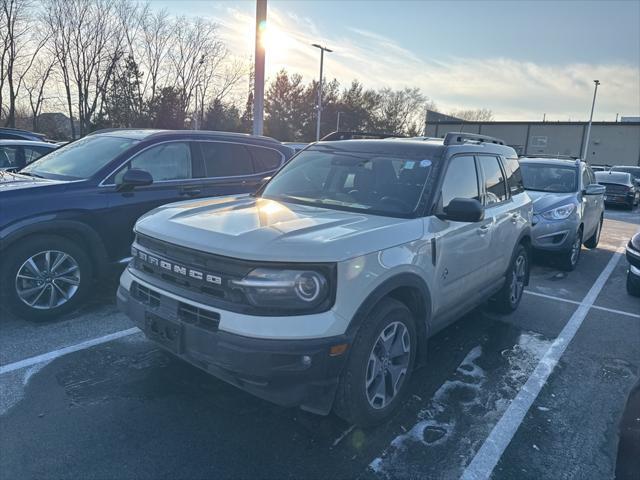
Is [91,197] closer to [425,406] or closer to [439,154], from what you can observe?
[439,154]

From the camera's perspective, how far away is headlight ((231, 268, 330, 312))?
2670 millimetres

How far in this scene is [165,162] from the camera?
5.70 m

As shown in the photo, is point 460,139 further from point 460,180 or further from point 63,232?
point 63,232

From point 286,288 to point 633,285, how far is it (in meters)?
5.90

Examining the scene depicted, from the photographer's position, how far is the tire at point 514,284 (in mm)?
5371

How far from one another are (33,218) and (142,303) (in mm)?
2022

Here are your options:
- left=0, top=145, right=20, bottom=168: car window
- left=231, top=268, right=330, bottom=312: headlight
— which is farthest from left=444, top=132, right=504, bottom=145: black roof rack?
left=0, top=145, right=20, bottom=168: car window

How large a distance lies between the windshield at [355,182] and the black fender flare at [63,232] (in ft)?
6.32

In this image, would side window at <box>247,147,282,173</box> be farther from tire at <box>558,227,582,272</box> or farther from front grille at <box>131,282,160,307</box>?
tire at <box>558,227,582,272</box>

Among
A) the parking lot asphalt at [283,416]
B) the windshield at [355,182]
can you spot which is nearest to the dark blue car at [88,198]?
the parking lot asphalt at [283,416]

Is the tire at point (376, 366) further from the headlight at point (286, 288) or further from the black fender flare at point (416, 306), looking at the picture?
the headlight at point (286, 288)

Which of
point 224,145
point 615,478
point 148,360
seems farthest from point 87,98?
point 615,478

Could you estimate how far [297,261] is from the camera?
266cm

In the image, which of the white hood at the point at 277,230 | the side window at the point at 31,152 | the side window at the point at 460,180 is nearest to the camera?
the white hood at the point at 277,230
